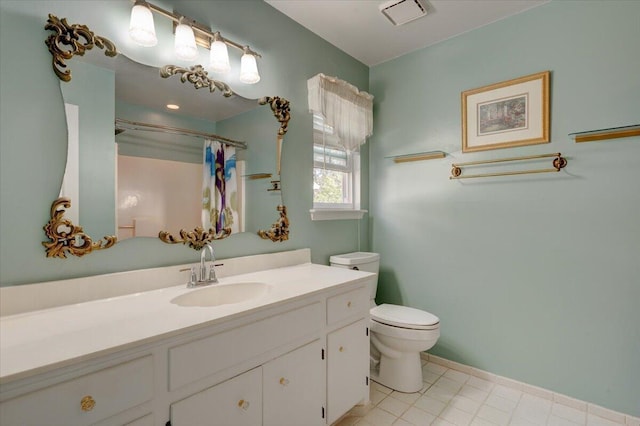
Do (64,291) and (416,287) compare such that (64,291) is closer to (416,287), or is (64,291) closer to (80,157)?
(80,157)

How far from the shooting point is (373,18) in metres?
2.19

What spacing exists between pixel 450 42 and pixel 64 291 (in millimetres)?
2860

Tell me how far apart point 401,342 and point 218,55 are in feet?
6.71

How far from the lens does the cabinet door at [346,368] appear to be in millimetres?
1619

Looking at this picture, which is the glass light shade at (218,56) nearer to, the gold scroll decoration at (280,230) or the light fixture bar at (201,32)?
the light fixture bar at (201,32)

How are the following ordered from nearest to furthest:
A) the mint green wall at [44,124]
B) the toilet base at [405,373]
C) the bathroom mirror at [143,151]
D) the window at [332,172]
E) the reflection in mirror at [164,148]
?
the mint green wall at [44,124] < the bathroom mirror at [143,151] < the reflection in mirror at [164,148] < the toilet base at [405,373] < the window at [332,172]

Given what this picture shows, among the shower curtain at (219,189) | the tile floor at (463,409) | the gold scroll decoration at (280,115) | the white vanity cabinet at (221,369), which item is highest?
the gold scroll decoration at (280,115)

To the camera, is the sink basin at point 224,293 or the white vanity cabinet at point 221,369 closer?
the white vanity cabinet at point 221,369

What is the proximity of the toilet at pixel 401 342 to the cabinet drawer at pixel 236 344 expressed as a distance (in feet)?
2.64

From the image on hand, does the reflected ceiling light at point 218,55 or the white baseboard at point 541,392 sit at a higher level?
the reflected ceiling light at point 218,55

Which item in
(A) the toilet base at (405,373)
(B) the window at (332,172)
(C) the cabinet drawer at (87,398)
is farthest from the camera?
(B) the window at (332,172)

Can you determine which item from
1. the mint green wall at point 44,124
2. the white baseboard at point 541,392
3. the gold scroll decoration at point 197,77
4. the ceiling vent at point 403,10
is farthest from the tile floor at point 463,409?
the ceiling vent at point 403,10

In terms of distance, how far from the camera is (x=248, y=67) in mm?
1821

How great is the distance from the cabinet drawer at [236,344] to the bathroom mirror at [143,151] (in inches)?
25.0
